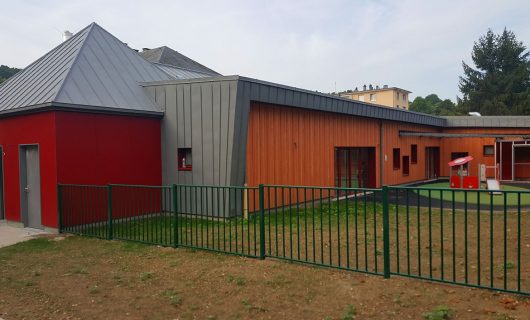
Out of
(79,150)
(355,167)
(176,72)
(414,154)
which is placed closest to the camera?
(79,150)

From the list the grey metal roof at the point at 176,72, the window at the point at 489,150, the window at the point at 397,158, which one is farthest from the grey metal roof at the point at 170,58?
the window at the point at 489,150

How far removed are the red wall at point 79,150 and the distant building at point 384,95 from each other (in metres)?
65.9

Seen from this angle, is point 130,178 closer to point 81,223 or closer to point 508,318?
point 81,223

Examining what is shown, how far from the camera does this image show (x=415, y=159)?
24359mm

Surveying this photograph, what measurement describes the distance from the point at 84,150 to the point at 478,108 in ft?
170

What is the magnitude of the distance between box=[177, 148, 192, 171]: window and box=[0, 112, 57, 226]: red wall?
11.0 ft

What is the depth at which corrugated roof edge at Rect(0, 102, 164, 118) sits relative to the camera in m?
10.2

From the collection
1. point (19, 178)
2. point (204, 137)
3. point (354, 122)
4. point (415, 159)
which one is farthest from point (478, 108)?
point (19, 178)

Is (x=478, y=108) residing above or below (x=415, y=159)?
above

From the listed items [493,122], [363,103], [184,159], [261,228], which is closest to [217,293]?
Answer: [261,228]

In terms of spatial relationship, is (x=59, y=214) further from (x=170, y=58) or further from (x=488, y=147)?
(x=488, y=147)

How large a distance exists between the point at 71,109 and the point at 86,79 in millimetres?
1484

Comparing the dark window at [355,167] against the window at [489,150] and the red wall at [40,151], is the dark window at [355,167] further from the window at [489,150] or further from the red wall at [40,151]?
the window at [489,150]

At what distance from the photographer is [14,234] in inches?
415
